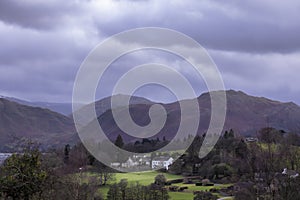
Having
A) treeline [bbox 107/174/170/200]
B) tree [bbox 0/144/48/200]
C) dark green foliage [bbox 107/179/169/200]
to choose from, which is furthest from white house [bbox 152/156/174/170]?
tree [bbox 0/144/48/200]

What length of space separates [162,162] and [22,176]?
8790cm

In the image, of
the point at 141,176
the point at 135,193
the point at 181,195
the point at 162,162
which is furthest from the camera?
the point at 162,162

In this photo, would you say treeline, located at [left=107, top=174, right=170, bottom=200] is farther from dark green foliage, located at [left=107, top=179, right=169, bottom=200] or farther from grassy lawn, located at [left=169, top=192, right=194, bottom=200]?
grassy lawn, located at [left=169, top=192, right=194, bottom=200]

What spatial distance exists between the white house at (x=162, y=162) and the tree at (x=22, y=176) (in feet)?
265

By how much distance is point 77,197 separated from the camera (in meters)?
40.1

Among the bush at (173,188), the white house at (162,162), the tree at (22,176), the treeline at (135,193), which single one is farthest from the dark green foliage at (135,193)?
the tree at (22,176)

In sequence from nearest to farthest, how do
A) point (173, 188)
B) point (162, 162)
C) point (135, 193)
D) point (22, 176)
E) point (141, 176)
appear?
point (22, 176)
point (135, 193)
point (173, 188)
point (141, 176)
point (162, 162)

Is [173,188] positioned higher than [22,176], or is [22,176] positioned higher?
[22,176]

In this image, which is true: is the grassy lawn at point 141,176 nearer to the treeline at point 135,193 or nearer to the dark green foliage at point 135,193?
the treeline at point 135,193

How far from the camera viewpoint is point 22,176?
2302 cm

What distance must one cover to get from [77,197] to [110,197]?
24.4 metres

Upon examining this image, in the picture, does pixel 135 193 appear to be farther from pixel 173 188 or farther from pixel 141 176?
pixel 141 176

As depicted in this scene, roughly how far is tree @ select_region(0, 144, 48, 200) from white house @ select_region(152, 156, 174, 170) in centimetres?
8068

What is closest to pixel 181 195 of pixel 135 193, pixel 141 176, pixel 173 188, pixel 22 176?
pixel 173 188
